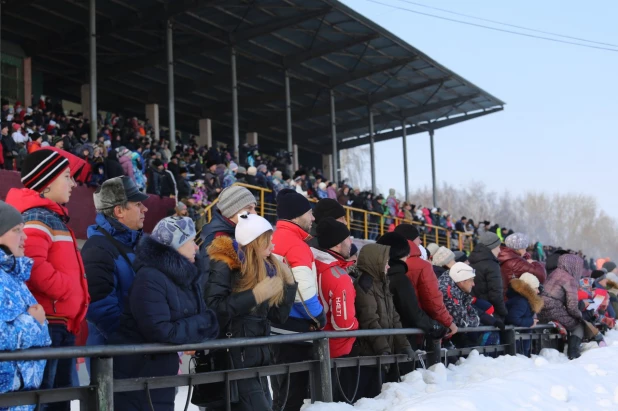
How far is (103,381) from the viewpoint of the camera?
397 centimetres

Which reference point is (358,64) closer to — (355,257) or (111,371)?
(355,257)

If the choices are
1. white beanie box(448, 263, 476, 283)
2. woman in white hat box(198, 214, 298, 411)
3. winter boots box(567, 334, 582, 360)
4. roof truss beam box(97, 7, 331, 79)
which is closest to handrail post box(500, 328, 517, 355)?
white beanie box(448, 263, 476, 283)

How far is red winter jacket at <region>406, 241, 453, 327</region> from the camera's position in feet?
25.2

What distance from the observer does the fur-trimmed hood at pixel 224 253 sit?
500 cm

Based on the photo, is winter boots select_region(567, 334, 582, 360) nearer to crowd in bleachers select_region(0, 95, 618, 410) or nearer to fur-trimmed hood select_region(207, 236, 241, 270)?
crowd in bleachers select_region(0, 95, 618, 410)

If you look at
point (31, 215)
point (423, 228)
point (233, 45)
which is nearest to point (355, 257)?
point (31, 215)

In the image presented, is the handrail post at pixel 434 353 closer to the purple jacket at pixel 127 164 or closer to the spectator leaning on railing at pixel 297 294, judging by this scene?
the spectator leaning on railing at pixel 297 294

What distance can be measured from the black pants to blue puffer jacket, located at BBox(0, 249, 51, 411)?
206cm

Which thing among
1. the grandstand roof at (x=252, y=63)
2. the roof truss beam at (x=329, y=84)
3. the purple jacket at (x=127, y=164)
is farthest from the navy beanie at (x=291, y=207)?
the roof truss beam at (x=329, y=84)

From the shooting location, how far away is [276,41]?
2797 cm

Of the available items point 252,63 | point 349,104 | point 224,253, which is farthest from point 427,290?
point 349,104

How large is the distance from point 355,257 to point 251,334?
233 centimetres

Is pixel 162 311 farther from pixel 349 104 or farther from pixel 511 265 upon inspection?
pixel 349 104

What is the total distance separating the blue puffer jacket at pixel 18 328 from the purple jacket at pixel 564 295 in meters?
8.49
